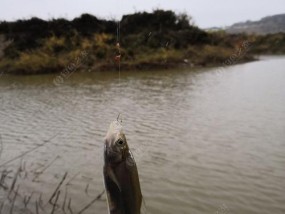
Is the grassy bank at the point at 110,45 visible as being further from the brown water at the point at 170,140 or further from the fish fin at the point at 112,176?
the fish fin at the point at 112,176

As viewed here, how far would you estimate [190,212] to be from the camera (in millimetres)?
6035

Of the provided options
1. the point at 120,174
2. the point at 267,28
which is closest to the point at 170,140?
the point at 120,174

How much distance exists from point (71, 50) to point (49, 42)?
2.13m

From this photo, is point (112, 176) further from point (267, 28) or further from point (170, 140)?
point (267, 28)

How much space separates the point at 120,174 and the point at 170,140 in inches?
289

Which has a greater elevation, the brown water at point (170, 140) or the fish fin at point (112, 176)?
the fish fin at point (112, 176)

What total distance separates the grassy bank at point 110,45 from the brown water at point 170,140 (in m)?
9.27

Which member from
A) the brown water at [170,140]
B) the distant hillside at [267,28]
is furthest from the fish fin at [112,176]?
the distant hillside at [267,28]

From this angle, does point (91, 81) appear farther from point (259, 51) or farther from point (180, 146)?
point (259, 51)

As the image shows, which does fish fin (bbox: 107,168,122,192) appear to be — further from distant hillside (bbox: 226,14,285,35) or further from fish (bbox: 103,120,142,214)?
distant hillside (bbox: 226,14,285,35)

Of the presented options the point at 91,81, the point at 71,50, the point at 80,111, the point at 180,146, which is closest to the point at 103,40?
the point at 71,50

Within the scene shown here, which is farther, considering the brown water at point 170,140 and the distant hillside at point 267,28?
the distant hillside at point 267,28

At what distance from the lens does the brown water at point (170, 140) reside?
662cm

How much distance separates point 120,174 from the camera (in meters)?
2.44
